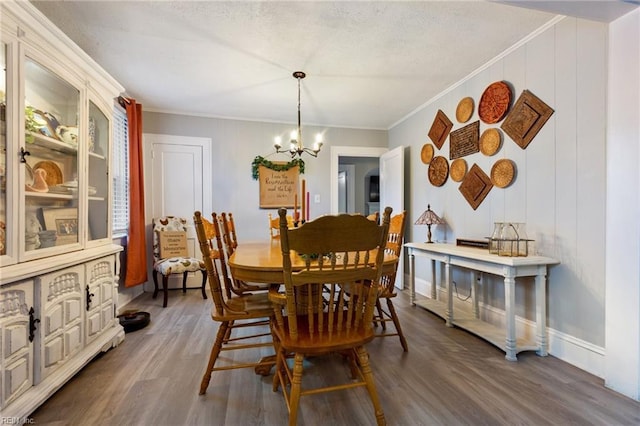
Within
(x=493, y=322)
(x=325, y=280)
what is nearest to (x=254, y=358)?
(x=325, y=280)

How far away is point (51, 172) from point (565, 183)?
3.40 meters

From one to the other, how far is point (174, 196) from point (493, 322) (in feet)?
13.0

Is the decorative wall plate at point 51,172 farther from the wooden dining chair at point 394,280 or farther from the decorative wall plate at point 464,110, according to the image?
the decorative wall plate at point 464,110

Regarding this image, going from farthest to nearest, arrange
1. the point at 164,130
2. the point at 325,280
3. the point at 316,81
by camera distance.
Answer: the point at 164,130, the point at 316,81, the point at 325,280

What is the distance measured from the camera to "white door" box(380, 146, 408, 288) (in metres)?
3.94

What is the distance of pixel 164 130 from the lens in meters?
3.91

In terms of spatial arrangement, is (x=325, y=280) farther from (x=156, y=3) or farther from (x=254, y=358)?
(x=156, y=3)

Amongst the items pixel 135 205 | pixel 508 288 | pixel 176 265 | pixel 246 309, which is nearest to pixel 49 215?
pixel 246 309

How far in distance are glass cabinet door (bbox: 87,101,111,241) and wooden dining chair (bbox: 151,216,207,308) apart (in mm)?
1078

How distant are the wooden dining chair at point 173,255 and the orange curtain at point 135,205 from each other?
155mm

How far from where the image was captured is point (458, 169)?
3.07 m

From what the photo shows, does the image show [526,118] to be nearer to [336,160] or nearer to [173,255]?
[336,160]

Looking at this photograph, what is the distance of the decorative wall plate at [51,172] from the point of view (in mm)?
1741

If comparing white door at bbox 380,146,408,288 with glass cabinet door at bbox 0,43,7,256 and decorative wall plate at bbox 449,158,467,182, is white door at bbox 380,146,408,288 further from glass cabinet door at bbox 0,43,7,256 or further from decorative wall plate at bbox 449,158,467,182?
glass cabinet door at bbox 0,43,7,256
